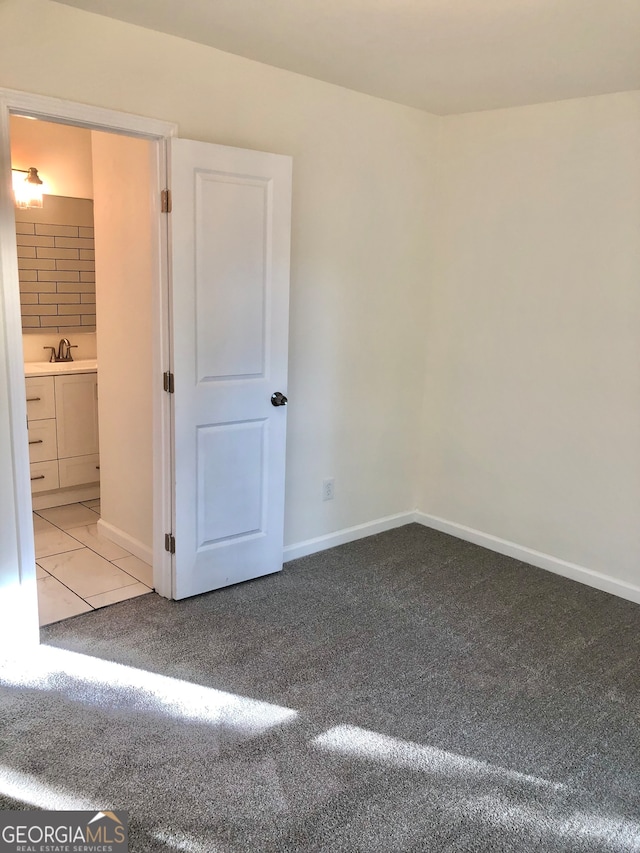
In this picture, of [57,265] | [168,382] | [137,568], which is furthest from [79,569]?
[57,265]

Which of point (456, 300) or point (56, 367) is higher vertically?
point (456, 300)

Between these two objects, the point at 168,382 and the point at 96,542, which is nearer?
the point at 168,382

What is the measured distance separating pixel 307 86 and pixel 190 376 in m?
1.54

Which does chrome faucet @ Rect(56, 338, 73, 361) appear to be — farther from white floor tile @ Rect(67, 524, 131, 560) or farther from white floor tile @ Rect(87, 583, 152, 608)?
white floor tile @ Rect(87, 583, 152, 608)

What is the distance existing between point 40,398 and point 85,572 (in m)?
1.34

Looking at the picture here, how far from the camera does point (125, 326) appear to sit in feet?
11.6

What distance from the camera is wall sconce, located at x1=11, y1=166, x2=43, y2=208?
4398 mm

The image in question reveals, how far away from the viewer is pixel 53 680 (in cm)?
257

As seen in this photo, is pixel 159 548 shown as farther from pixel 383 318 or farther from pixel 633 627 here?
pixel 633 627

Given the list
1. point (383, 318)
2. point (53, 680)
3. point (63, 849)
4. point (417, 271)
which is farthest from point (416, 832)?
point (417, 271)

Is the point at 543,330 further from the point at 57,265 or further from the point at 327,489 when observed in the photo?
the point at 57,265

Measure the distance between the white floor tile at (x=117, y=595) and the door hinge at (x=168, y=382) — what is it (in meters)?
1.02

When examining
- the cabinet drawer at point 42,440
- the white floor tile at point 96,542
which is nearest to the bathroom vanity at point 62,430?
the cabinet drawer at point 42,440

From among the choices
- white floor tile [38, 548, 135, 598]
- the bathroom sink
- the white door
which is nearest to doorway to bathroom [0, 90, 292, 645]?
the white door
